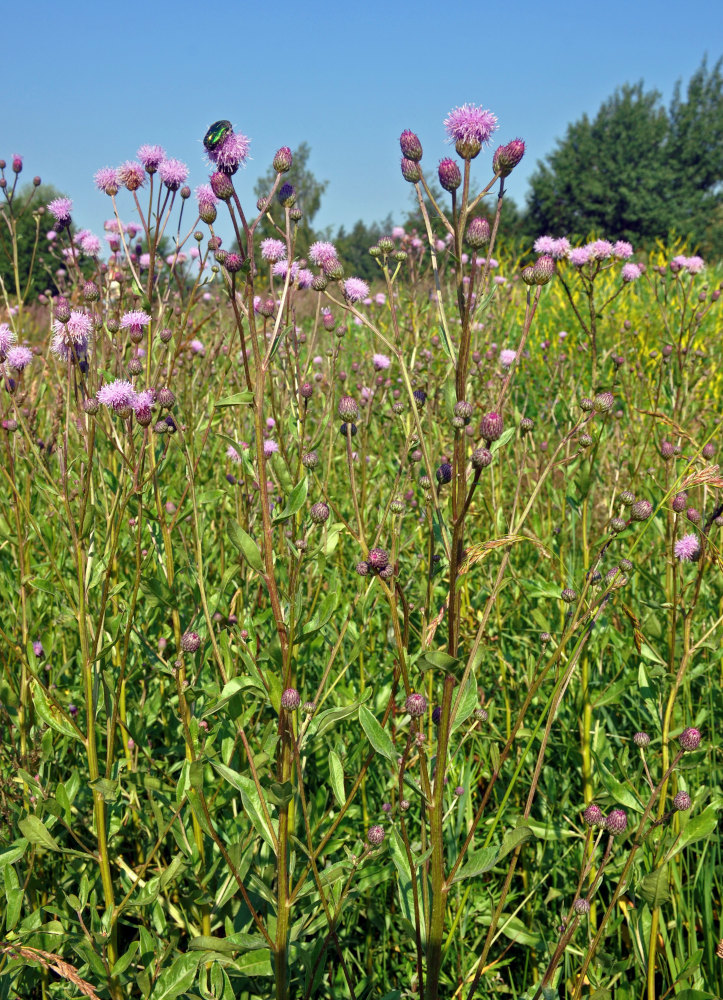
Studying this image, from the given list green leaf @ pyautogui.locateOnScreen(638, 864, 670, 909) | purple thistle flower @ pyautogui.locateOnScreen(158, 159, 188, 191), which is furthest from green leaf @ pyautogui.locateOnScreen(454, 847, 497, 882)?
purple thistle flower @ pyautogui.locateOnScreen(158, 159, 188, 191)

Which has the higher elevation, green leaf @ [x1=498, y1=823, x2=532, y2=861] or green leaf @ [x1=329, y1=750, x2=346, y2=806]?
green leaf @ [x1=329, y1=750, x2=346, y2=806]

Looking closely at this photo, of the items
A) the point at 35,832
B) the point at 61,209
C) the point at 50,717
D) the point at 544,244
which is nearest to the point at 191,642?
the point at 50,717

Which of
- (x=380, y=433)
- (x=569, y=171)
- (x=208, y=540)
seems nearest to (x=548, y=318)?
(x=380, y=433)

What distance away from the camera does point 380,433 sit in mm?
3160

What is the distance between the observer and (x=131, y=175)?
6.59 feet

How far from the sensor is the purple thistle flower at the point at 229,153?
131cm

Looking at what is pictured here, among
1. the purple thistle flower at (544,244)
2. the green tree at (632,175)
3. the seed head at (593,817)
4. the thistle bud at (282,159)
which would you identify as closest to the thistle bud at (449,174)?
the thistle bud at (282,159)

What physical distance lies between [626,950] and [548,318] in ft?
21.7

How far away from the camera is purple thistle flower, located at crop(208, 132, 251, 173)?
4.28 ft

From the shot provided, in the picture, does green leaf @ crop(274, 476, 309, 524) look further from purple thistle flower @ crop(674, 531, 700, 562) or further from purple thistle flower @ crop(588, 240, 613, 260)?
purple thistle flower @ crop(588, 240, 613, 260)

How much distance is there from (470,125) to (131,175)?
1.16 m

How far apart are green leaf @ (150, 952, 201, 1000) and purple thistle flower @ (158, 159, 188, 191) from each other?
5.93 feet

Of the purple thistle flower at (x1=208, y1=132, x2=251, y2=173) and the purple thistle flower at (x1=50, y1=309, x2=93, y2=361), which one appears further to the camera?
the purple thistle flower at (x1=50, y1=309, x2=93, y2=361)

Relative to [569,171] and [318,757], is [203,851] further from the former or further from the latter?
[569,171]
